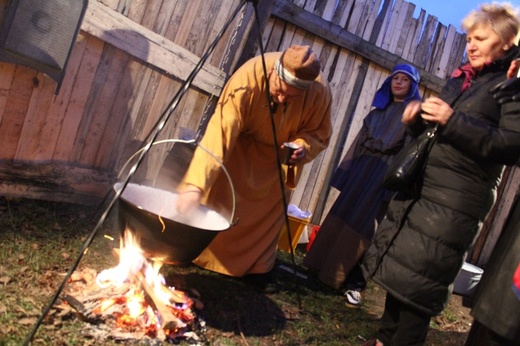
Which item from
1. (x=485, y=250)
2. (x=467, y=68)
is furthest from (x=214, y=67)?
(x=485, y=250)

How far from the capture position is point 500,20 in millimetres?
2701

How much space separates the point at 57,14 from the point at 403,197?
2.69m

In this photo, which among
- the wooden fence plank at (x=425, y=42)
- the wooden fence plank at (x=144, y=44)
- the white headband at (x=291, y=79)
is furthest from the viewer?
the wooden fence plank at (x=425, y=42)

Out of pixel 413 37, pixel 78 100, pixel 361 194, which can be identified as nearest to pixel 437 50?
pixel 413 37

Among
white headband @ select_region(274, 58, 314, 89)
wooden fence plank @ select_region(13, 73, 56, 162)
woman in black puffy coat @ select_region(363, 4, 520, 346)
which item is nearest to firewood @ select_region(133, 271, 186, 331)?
woman in black puffy coat @ select_region(363, 4, 520, 346)

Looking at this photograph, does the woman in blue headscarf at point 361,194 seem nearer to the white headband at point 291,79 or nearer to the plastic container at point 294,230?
the plastic container at point 294,230

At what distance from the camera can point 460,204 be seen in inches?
106

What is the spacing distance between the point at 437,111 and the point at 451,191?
1.44 feet

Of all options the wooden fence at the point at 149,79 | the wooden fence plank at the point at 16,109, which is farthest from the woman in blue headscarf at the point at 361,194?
the wooden fence plank at the point at 16,109

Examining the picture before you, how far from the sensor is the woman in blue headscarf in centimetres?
466

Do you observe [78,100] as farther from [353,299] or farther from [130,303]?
[353,299]

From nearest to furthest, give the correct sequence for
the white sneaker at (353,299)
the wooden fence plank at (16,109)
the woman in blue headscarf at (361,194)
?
the wooden fence plank at (16,109), the white sneaker at (353,299), the woman in blue headscarf at (361,194)

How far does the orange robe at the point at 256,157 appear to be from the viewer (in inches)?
143

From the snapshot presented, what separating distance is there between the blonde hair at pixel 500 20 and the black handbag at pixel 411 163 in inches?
23.2
